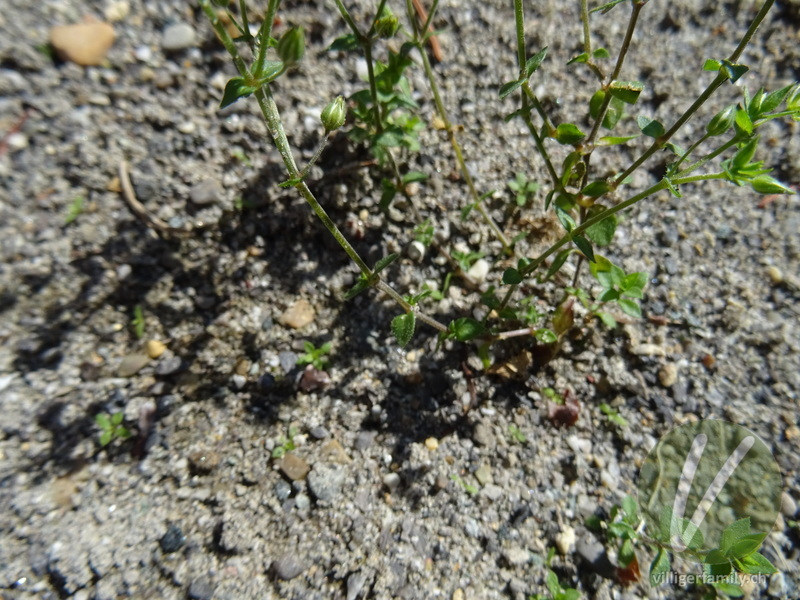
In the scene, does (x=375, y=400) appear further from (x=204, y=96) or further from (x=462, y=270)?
(x=204, y=96)

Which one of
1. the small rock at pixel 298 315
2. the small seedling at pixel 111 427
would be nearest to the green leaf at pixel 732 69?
the small rock at pixel 298 315

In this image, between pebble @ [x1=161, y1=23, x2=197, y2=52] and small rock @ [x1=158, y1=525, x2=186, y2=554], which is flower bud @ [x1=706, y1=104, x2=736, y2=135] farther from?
pebble @ [x1=161, y1=23, x2=197, y2=52]

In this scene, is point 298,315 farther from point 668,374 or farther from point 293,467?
point 668,374

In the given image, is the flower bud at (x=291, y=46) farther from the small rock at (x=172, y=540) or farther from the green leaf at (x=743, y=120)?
the small rock at (x=172, y=540)

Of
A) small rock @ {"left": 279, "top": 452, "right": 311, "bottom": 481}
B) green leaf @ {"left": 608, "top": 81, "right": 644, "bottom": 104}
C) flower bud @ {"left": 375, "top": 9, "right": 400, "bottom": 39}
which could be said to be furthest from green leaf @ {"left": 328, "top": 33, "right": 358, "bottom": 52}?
small rock @ {"left": 279, "top": 452, "right": 311, "bottom": 481}

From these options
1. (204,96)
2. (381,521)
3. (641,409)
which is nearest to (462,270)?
(641,409)

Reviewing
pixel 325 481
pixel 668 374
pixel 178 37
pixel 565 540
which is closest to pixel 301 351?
pixel 325 481
